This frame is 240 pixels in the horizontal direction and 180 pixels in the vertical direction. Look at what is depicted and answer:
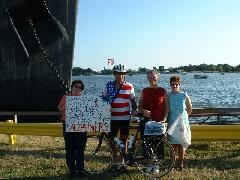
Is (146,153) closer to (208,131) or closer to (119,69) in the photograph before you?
(119,69)

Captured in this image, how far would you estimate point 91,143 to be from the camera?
11414 mm

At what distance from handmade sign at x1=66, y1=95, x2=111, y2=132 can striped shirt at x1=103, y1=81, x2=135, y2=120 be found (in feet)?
0.55

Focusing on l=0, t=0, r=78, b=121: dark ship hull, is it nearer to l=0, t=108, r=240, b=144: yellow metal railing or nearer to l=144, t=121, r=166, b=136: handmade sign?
l=0, t=108, r=240, b=144: yellow metal railing

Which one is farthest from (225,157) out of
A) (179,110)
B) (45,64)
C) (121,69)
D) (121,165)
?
(45,64)

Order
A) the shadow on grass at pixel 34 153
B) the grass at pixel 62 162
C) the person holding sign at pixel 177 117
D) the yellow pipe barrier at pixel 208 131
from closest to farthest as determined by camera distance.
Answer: the grass at pixel 62 162
the person holding sign at pixel 177 117
the yellow pipe barrier at pixel 208 131
the shadow on grass at pixel 34 153

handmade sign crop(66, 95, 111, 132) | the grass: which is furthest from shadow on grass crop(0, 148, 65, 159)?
handmade sign crop(66, 95, 111, 132)

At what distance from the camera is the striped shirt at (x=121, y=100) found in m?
7.74

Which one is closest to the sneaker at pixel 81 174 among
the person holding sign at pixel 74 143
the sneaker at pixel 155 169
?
the person holding sign at pixel 74 143

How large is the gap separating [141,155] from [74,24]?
28.1 feet

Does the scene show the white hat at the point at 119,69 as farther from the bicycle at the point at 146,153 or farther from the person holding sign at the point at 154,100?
the bicycle at the point at 146,153

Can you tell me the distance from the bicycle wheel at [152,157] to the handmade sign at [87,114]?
0.63 m

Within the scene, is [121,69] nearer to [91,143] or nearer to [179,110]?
Answer: [179,110]

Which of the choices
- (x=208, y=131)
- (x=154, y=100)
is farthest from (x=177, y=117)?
(x=208, y=131)

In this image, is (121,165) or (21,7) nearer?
(121,165)
